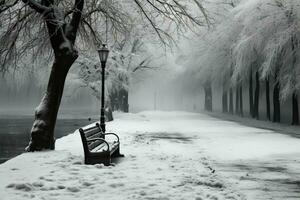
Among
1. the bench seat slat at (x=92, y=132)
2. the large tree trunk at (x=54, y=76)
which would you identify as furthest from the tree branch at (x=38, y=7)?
the bench seat slat at (x=92, y=132)

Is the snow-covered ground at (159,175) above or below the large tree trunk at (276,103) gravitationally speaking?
below

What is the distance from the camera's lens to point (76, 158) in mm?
12039

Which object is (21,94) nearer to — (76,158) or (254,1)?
(254,1)

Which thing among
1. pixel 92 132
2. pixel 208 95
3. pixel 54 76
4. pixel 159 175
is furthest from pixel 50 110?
pixel 208 95

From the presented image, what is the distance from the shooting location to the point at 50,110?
14148 mm

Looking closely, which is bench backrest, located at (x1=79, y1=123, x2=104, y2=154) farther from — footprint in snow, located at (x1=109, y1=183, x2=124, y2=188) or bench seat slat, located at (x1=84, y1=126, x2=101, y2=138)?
footprint in snow, located at (x1=109, y1=183, x2=124, y2=188)

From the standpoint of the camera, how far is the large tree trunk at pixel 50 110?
13883 mm

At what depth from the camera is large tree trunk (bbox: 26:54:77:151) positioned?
1388cm

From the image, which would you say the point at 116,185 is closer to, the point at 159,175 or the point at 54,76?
the point at 159,175

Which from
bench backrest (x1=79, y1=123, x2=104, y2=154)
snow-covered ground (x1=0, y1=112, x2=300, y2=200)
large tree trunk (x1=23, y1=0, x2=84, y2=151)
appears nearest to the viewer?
snow-covered ground (x1=0, y1=112, x2=300, y2=200)

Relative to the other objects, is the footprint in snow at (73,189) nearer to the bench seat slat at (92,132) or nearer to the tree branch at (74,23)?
the bench seat slat at (92,132)

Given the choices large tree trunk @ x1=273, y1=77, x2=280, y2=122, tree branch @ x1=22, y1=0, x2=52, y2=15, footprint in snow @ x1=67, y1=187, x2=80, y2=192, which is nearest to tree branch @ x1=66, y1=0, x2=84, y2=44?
tree branch @ x1=22, y1=0, x2=52, y2=15

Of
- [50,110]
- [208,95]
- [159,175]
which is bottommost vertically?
[159,175]

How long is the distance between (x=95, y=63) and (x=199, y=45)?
1459 centimetres
